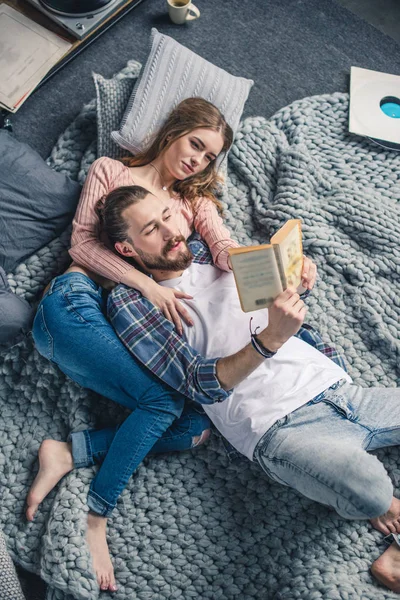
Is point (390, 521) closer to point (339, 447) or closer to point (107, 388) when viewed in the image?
point (339, 447)

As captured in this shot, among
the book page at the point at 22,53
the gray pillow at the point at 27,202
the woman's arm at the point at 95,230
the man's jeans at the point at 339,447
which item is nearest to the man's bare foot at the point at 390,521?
the man's jeans at the point at 339,447

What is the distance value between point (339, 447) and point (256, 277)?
1.53ft

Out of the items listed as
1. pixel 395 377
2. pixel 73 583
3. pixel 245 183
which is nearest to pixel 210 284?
pixel 245 183

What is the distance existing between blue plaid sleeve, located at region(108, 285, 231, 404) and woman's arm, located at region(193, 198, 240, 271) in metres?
0.26

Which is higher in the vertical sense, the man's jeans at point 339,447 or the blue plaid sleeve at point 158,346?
the man's jeans at point 339,447

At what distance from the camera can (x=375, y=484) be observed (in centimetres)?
146

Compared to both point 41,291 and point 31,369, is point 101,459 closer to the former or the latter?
point 31,369

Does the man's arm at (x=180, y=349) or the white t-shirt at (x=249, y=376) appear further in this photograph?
the white t-shirt at (x=249, y=376)

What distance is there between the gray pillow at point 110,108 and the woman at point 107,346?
0.55 ft

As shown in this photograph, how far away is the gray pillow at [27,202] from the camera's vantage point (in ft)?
6.15

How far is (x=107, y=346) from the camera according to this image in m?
1.67

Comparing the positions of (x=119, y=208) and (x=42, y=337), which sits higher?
(x=119, y=208)

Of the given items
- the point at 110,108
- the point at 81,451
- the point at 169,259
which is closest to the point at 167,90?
the point at 110,108

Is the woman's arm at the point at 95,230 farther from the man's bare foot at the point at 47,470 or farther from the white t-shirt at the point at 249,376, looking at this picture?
the man's bare foot at the point at 47,470
